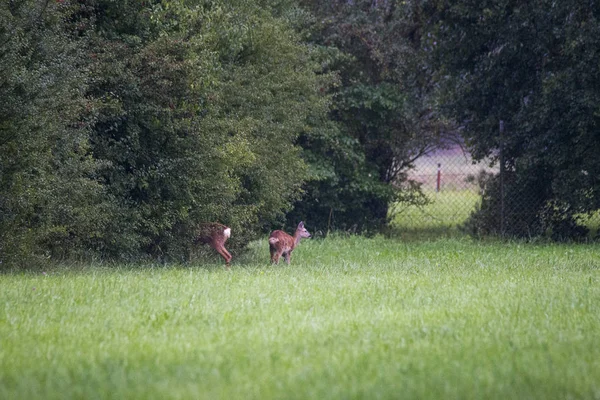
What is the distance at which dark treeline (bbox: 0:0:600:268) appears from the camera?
12.4m

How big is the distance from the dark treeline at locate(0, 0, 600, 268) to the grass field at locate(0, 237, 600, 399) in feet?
6.45

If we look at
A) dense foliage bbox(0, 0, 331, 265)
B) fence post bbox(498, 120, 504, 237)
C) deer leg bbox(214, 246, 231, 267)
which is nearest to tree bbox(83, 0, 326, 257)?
dense foliage bbox(0, 0, 331, 265)

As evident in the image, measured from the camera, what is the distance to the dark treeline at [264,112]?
12.4 m

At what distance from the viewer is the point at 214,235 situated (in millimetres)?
15078

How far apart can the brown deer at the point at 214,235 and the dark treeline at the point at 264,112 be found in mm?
176

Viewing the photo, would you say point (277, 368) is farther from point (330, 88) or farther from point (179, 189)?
point (330, 88)

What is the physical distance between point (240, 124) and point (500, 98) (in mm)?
7836

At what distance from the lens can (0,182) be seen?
11398mm

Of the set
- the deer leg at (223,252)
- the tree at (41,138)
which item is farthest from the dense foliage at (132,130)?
the deer leg at (223,252)

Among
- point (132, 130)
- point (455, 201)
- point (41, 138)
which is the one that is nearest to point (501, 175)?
point (455, 201)

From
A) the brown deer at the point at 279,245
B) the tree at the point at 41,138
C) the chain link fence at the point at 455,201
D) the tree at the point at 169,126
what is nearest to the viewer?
the tree at the point at 41,138

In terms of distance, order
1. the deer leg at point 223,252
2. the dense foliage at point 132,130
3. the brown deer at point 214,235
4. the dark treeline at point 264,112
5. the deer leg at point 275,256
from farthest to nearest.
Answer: the deer leg at point 275,256
the deer leg at point 223,252
the brown deer at point 214,235
the dark treeline at point 264,112
the dense foliage at point 132,130

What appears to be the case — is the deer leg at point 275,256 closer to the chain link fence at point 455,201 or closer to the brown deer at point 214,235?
the brown deer at point 214,235

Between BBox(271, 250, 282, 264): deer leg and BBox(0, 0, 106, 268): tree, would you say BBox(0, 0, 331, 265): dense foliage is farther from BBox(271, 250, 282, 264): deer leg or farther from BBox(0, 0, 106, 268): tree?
BBox(271, 250, 282, 264): deer leg
